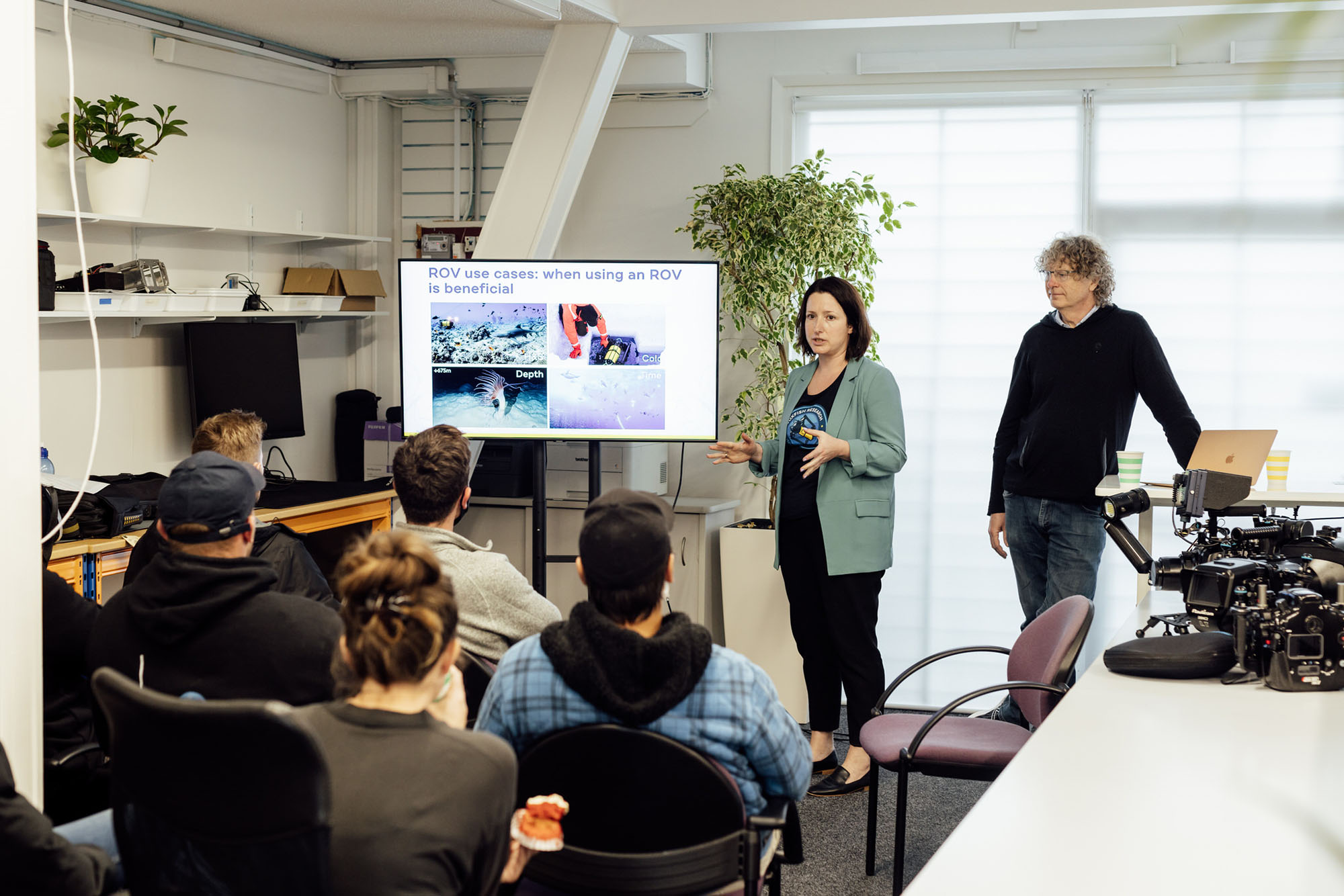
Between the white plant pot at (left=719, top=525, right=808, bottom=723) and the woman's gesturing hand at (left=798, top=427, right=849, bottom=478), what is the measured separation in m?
0.97

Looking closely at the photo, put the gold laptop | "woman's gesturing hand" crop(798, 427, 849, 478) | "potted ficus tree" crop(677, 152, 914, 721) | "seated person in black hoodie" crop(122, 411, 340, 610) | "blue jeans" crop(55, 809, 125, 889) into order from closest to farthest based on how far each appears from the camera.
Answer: "blue jeans" crop(55, 809, 125, 889), "seated person in black hoodie" crop(122, 411, 340, 610), the gold laptop, "woman's gesturing hand" crop(798, 427, 849, 478), "potted ficus tree" crop(677, 152, 914, 721)

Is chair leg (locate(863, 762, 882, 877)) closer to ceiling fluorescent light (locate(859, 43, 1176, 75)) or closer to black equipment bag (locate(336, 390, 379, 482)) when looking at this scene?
ceiling fluorescent light (locate(859, 43, 1176, 75))

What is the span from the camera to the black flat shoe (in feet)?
12.0

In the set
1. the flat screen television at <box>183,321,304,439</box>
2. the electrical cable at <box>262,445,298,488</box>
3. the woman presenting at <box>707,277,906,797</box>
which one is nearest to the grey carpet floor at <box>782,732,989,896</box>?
the woman presenting at <box>707,277,906,797</box>

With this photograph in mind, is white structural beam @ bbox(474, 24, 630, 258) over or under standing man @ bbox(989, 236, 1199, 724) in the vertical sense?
over

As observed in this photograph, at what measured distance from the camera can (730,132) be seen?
5117mm

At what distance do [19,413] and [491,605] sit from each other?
936 mm

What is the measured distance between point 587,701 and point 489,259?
275cm

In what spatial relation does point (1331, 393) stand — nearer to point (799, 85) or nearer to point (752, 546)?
point (752, 546)

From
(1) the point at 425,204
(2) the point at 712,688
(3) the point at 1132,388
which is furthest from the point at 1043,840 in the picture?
(1) the point at 425,204

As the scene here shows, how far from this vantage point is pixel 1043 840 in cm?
151

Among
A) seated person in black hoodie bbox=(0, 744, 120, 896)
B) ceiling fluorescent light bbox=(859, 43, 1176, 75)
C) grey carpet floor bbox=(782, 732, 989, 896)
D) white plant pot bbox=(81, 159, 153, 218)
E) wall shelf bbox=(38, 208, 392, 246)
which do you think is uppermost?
ceiling fluorescent light bbox=(859, 43, 1176, 75)

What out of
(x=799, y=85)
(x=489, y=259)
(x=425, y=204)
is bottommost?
(x=489, y=259)

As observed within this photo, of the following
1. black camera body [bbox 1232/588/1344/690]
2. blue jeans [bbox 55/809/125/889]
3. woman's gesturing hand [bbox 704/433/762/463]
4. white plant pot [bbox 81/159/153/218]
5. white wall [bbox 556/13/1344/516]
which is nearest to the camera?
blue jeans [bbox 55/809/125/889]
